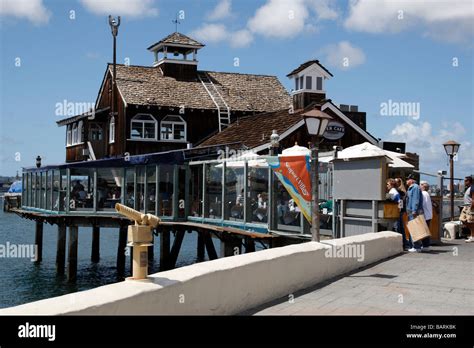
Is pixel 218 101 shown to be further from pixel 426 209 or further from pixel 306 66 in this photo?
pixel 426 209

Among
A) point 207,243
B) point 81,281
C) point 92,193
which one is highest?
point 92,193

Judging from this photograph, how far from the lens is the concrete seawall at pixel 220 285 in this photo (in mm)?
6148

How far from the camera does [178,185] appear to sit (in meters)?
22.9

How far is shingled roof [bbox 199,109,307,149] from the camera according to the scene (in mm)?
31719

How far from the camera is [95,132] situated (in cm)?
4034

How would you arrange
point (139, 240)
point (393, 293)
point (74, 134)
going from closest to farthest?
point (139, 240)
point (393, 293)
point (74, 134)

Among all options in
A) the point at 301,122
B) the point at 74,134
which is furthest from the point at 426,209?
the point at 74,134

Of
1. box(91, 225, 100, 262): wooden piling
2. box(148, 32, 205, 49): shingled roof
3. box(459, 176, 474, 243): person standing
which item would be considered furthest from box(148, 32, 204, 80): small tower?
box(459, 176, 474, 243): person standing

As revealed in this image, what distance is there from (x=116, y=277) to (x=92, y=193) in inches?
157

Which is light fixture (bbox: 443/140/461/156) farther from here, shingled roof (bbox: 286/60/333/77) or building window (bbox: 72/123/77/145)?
building window (bbox: 72/123/77/145)

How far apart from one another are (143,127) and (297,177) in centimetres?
2244

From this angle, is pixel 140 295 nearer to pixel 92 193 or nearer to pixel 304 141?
pixel 92 193

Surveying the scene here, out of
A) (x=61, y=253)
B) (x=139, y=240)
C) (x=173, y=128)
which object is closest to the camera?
(x=139, y=240)
